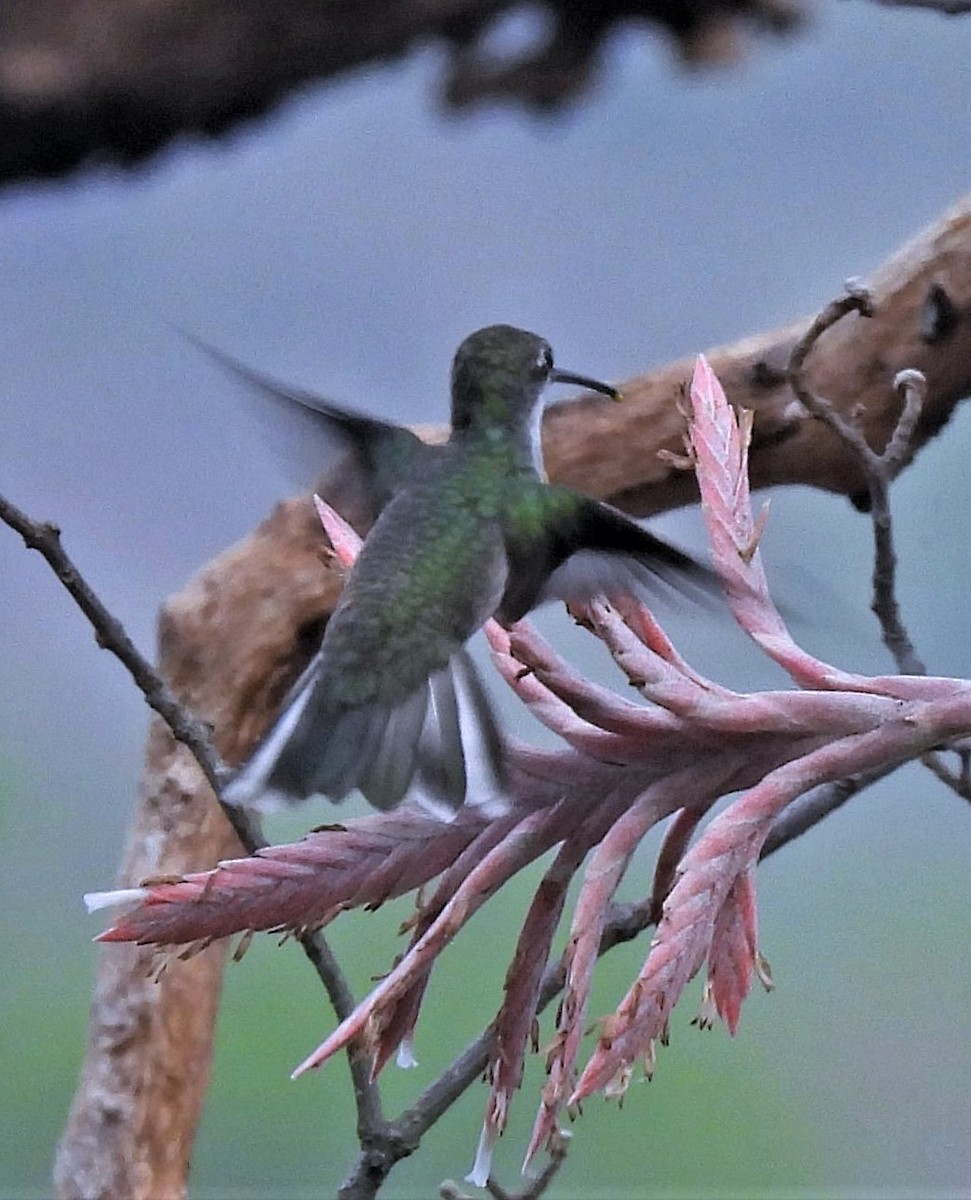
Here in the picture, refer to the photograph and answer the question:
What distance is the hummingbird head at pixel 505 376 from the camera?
0.73 m

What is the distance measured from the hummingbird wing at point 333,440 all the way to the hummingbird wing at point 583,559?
0.11 meters

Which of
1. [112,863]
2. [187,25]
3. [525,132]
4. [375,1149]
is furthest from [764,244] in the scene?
[375,1149]

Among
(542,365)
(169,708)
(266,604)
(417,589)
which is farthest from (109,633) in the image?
(266,604)

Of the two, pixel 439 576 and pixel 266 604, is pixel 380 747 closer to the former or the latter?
pixel 439 576

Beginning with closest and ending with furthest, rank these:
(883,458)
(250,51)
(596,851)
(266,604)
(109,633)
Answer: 1. (596,851)
2. (109,633)
3. (883,458)
4. (266,604)
5. (250,51)

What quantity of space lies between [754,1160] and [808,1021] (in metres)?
0.15

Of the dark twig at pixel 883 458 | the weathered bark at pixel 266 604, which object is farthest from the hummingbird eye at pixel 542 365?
the weathered bark at pixel 266 604

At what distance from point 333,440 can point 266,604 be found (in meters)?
0.38

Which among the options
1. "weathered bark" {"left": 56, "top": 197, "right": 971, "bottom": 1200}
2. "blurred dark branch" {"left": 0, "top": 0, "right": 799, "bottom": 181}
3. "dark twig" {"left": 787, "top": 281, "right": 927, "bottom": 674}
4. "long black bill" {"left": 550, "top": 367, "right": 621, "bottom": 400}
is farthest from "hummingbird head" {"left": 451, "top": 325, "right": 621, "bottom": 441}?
"blurred dark branch" {"left": 0, "top": 0, "right": 799, "bottom": 181}

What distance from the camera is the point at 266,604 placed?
1.11 m

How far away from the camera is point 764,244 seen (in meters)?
1.37

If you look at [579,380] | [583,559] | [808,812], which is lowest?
[808,812]

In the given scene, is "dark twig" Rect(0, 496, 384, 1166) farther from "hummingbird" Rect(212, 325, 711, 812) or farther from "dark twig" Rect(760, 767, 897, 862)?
"dark twig" Rect(760, 767, 897, 862)

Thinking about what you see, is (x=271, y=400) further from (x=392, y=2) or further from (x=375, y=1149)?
(x=392, y=2)
